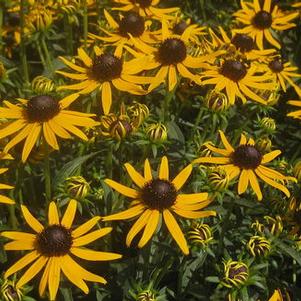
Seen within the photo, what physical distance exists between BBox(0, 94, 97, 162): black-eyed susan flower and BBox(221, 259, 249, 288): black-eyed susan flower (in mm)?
519

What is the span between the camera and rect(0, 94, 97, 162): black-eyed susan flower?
1662 mm

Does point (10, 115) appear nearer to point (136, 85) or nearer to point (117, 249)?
point (136, 85)

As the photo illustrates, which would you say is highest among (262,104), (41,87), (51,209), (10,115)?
(262,104)

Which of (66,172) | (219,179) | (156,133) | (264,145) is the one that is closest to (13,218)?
(66,172)

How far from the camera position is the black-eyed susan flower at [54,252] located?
1.42 metres

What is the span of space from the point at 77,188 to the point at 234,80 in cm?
72

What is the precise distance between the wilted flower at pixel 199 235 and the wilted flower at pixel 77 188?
304 millimetres

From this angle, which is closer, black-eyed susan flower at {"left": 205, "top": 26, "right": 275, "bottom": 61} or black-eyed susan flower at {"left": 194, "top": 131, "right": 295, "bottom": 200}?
black-eyed susan flower at {"left": 194, "top": 131, "right": 295, "bottom": 200}

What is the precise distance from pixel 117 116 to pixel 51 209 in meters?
0.37

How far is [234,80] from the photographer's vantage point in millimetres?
2045

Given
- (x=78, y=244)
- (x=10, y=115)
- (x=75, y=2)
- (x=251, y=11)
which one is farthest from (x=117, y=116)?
(x=251, y=11)

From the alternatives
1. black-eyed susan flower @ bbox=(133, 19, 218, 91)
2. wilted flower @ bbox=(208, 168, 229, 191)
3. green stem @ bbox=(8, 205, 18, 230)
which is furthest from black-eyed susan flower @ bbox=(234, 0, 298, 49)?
green stem @ bbox=(8, 205, 18, 230)

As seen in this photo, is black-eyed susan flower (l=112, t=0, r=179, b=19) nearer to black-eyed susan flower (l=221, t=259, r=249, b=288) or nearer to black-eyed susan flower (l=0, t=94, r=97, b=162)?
black-eyed susan flower (l=0, t=94, r=97, b=162)

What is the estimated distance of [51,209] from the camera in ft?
5.10
